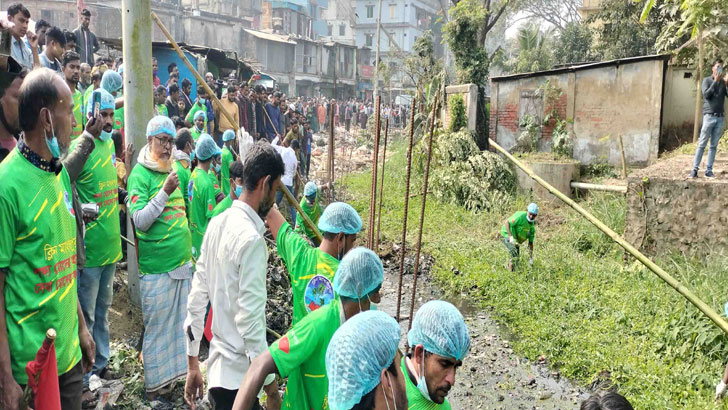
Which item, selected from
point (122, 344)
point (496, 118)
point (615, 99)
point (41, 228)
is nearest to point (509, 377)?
point (122, 344)

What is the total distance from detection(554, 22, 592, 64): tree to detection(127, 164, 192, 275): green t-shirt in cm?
2617

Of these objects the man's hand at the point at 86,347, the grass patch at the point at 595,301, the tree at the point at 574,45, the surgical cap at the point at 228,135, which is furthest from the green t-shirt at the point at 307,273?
the tree at the point at 574,45

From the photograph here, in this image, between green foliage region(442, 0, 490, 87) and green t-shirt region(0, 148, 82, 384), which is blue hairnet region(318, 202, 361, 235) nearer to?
green t-shirt region(0, 148, 82, 384)

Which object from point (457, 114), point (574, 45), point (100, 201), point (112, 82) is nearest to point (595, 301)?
point (100, 201)

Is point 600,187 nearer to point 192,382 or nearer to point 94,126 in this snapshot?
point 94,126

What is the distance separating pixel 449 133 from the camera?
1489 centimetres

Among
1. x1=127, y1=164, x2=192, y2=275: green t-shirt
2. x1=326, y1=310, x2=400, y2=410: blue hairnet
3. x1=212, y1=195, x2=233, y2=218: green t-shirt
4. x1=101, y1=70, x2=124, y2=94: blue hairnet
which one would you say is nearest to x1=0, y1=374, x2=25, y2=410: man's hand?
x1=326, y1=310, x2=400, y2=410: blue hairnet

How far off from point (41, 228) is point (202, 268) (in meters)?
0.85

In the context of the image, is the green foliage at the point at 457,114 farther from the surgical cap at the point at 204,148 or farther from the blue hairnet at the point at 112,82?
the blue hairnet at the point at 112,82

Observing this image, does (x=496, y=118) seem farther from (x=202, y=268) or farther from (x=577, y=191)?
(x=202, y=268)

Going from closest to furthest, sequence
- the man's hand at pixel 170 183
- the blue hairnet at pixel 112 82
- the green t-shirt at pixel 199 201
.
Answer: the man's hand at pixel 170 183
the green t-shirt at pixel 199 201
the blue hairnet at pixel 112 82

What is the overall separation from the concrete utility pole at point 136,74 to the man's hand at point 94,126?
103 centimetres

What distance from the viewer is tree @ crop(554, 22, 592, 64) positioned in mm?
27078

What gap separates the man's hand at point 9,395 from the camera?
7.30 ft
